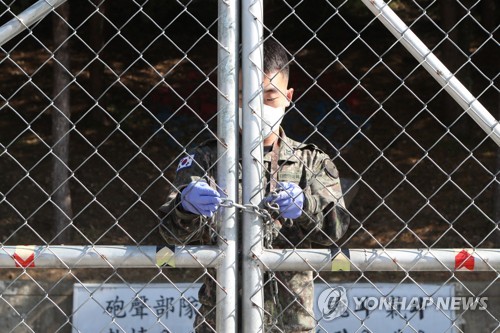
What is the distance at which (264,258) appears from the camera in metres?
2.62

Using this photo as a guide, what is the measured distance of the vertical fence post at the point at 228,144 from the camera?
103 inches

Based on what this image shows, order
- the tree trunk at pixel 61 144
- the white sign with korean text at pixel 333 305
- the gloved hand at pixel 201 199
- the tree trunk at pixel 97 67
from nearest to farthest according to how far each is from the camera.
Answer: the gloved hand at pixel 201 199, the white sign with korean text at pixel 333 305, the tree trunk at pixel 61 144, the tree trunk at pixel 97 67

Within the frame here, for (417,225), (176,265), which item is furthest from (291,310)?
(417,225)

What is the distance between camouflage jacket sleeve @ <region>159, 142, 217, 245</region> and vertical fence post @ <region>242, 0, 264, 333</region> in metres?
0.12

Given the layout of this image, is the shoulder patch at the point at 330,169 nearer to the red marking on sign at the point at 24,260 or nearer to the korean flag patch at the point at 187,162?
the korean flag patch at the point at 187,162

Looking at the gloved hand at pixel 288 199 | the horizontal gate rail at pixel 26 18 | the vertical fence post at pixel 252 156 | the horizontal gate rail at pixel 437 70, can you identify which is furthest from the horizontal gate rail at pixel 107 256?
the horizontal gate rail at pixel 437 70

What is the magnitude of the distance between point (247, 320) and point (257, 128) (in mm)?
580

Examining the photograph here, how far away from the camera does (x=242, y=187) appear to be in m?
2.65

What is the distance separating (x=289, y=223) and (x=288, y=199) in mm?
224

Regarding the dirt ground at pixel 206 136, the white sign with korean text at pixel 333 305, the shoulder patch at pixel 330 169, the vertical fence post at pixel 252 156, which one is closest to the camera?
the vertical fence post at pixel 252 156

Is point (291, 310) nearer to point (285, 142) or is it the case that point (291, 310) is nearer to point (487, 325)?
point (285, 142)

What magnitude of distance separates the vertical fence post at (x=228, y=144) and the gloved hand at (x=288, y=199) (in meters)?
0.14

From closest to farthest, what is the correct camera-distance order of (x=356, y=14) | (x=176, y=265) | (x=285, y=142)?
(x=176, y=265), (x=285, y=142), (x=356, y=14)

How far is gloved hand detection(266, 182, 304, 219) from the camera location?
2584mm
